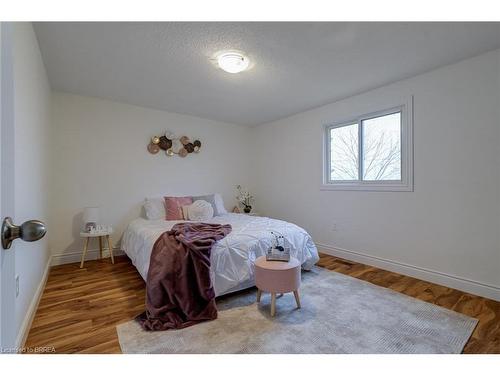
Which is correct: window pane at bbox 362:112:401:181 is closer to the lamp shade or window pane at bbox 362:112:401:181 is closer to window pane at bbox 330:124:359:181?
window pane at bbox 330:124:359:181

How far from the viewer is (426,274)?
2697mm

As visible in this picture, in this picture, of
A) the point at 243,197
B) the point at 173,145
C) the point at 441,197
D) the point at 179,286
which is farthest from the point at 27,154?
the point at 441,197

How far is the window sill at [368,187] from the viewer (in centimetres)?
290

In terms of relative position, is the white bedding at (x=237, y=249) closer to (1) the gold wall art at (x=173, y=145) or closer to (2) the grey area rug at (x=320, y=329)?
(2) the grey area rug at (x=320, y=329)

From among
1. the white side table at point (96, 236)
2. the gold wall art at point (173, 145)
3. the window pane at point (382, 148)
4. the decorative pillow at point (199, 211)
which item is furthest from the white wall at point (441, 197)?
the white side table at point (96, 236)

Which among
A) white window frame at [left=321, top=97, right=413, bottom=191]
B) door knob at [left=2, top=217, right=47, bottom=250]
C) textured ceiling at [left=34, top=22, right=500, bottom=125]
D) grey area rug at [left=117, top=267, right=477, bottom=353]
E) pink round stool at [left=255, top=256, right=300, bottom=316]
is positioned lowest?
grey area rug at [left=117, top=267, right=477, bottom=353]

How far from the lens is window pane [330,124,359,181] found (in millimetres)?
3551

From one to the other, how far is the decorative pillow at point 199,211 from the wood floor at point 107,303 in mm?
1027

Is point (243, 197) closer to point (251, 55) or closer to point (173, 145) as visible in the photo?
point (173, 145)

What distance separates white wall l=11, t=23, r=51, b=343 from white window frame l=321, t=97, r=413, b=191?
3467mm

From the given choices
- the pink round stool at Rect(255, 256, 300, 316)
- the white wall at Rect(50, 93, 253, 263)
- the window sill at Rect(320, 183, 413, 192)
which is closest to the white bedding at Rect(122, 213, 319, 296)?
the pink round stool at Rect(255, 256, 300, 316)

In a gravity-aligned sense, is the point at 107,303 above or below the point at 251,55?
below

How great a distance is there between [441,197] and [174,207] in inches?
132
